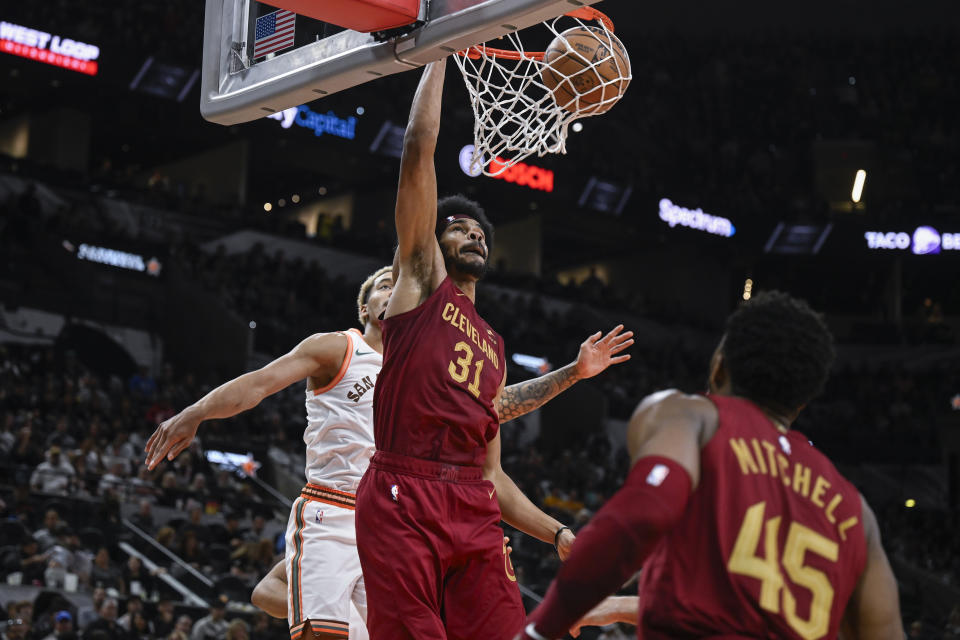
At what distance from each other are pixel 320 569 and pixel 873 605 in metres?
2.51

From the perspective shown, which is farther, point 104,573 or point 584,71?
point 104,573

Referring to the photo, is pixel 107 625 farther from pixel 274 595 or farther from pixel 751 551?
pixel 751 551

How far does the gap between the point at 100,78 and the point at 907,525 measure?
1805cm

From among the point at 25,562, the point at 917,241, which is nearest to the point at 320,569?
the point at 25,562

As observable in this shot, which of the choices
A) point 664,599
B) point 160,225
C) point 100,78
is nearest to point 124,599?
point 664,599

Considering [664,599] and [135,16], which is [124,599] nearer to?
[664,599]

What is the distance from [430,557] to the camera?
12.4 ft

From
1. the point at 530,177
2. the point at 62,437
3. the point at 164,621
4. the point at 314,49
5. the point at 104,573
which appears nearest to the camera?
the point at 314,49

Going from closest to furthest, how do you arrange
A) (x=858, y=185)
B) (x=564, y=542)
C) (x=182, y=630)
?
1. (x=564, y=542)
2. (x=182, y=630)
3. (x=858, y=185)

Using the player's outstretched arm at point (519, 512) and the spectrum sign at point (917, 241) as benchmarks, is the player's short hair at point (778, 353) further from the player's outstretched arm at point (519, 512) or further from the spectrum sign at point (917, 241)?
the spectrum sign at point (917, 241)

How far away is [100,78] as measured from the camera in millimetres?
22734

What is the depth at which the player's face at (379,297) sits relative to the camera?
5109mm

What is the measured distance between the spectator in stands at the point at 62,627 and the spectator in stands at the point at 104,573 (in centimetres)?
129

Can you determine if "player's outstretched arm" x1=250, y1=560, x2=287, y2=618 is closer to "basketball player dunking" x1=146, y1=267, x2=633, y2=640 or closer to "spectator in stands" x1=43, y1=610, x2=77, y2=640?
"basketball player dunking" x1=146, y1=267, x2=633, y2=640
